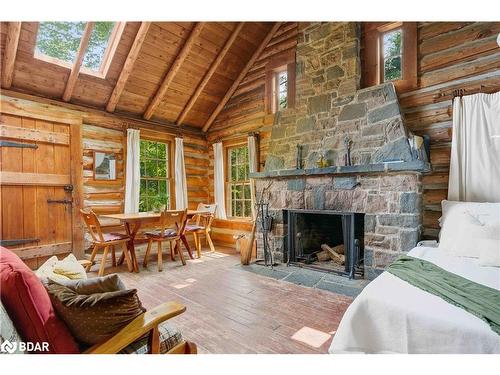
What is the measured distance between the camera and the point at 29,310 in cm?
98

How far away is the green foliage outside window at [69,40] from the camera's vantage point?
135 inches

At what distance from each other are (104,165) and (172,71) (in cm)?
194

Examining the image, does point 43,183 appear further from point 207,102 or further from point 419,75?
point 419,75

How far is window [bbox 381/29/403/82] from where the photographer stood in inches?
134

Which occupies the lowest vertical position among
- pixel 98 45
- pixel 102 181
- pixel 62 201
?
pixel 62 201

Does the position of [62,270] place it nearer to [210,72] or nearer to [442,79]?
[442,79]

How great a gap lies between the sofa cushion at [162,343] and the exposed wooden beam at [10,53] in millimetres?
3791

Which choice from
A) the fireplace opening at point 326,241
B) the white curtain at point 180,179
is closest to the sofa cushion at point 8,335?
the fireplace opening at point 326,241

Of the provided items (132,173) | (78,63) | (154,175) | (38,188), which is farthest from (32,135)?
(154,175)

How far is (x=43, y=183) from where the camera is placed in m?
3.58

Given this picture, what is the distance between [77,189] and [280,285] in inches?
125

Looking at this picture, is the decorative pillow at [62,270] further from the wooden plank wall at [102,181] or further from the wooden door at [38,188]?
the wooden plank wall at [102,181]

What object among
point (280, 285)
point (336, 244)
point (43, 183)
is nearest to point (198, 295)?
point (280, 285)

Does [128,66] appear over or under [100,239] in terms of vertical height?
over
